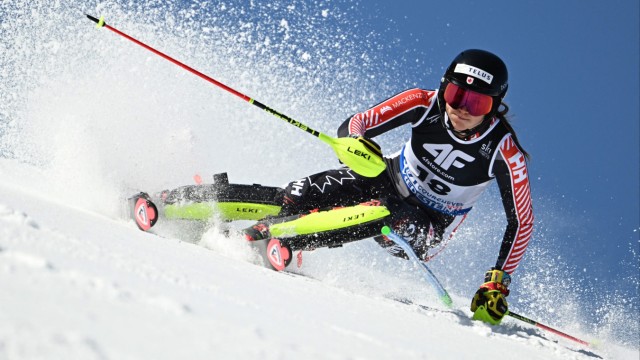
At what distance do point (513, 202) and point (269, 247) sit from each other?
1.67 metres

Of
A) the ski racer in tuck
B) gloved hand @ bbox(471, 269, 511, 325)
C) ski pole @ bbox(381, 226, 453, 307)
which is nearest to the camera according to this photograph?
gloved hand @ bbox(471, 269, 511, 325)

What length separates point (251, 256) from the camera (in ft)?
12.9

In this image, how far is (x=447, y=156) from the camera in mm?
4242

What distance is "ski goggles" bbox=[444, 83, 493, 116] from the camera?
3.90 meters

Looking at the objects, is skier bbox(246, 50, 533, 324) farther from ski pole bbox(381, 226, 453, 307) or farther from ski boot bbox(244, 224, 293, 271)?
ski pole bbox(381, 226, 453, 307)

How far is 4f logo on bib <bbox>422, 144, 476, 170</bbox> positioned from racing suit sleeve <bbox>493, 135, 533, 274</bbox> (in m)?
→ 0.22

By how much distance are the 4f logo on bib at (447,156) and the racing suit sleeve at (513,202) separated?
0.22 meters

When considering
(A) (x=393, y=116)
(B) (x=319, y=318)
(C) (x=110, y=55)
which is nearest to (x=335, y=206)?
(A) (x=393, y=116)

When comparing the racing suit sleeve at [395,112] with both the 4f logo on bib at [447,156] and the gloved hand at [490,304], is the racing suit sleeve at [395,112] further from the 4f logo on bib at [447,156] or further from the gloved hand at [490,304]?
the gloved hand at [490,304]

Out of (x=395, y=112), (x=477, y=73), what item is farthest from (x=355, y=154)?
(x=477, y=73)

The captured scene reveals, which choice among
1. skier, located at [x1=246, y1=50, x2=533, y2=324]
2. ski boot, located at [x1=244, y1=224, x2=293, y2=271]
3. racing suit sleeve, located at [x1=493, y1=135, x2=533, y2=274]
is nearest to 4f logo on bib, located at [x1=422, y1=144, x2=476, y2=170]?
skier, located at [x1=246, y1=50, x2=533, y2=324]

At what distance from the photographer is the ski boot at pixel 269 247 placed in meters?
3.86

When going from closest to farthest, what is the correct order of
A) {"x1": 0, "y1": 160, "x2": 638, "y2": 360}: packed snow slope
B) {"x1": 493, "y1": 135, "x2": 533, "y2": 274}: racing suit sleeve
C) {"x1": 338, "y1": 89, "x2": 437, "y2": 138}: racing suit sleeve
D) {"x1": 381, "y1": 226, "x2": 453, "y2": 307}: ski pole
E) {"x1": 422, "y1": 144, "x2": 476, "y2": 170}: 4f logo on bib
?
{"x1": 0, "y1": 160, "x2": 638, "y2": 360}: packed snow slope → {"x1": 381, "y1": 226, "x2": 453, "y2": 307}: ski pole → {"x1": 493, "y1": 135, "x2": 533, "y2": 274}: racing suit sleeve → {"x1": 422, "y1": 144, "x2": 476, "y2": 170}: 4f logo on bib → {"x1": 338, "y1": 89, "x2": 437, "y2": 138}: racing suit sleeve

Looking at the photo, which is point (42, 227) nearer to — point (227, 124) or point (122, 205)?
point (122, 205)
